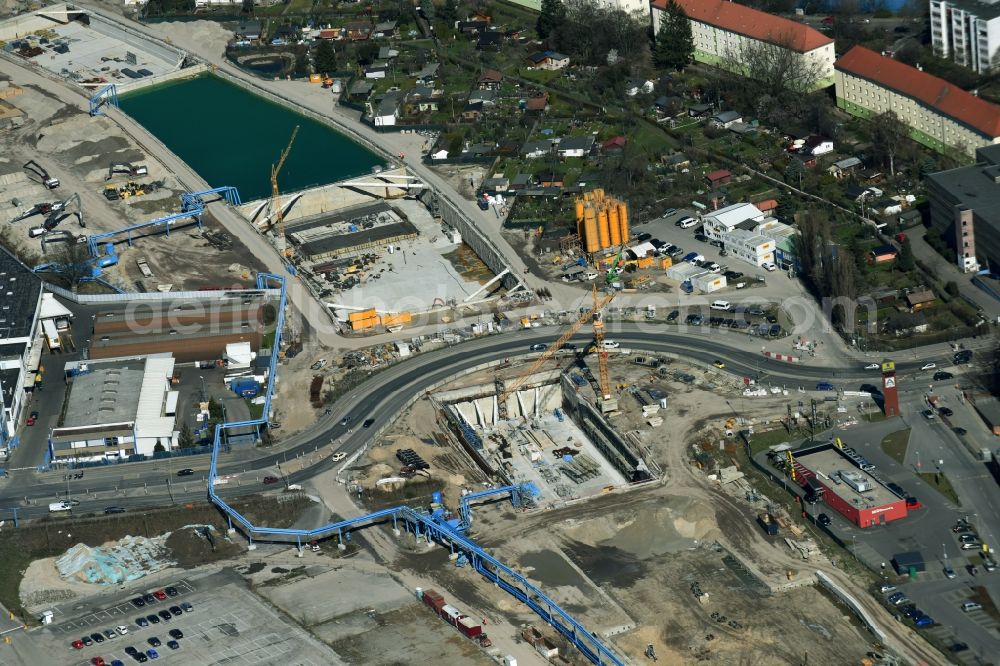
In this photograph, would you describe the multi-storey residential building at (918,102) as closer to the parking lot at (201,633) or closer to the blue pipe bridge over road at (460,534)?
the blue pipe bridge over road at (460,534)

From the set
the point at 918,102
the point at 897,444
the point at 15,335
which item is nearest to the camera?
the point at 897,444

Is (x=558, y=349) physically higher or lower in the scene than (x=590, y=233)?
A: lower

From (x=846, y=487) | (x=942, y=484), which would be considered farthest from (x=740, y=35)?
(x=846, y=487)

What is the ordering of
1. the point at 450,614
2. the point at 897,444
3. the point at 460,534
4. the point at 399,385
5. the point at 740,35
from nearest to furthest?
the point at 450,614, the point at 460,534, the point at 897,444, the point at 399,385, the point at 740,35

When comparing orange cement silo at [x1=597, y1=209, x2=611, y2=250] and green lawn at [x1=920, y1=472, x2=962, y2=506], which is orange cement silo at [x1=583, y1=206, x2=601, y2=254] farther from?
green lawn at [x1=920, y1=472, x2=962, y2=506]

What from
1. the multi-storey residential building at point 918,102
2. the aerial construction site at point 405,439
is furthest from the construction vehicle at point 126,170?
the multi-storey residential building at point 918,102

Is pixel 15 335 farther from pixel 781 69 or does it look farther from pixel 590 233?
pixel 781 69

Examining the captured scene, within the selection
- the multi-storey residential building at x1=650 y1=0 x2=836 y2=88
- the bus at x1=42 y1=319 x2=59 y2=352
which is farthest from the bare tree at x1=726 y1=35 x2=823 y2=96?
the bus at x1=42 y1=319 x2=59 y2=352
